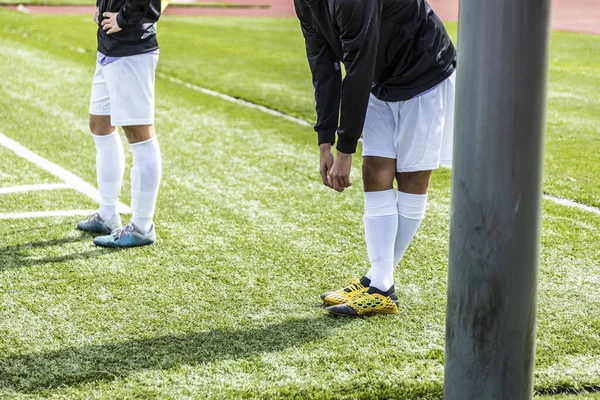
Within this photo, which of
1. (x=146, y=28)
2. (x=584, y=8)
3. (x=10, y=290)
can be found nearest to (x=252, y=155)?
(x=146, y=28)

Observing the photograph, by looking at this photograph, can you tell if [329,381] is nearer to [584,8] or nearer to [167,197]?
[167,197]

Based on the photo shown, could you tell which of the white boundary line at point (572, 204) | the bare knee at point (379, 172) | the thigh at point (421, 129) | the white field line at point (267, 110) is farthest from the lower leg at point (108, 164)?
the white boundary line at point (572, 204)

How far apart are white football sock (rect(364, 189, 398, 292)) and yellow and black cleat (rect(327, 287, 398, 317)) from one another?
0.05 metres

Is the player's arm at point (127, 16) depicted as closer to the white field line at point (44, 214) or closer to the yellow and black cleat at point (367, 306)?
the white field line at point (44, 214)

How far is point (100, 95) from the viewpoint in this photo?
16.8 feet

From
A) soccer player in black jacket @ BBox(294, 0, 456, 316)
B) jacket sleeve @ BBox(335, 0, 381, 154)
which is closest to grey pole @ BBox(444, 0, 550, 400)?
jacket sleeve @ BBox(335, 0, 381, 154)

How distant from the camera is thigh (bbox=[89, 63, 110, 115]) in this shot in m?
5.10

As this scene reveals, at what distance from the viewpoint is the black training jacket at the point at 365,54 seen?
3541mm

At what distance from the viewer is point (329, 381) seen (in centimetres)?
342

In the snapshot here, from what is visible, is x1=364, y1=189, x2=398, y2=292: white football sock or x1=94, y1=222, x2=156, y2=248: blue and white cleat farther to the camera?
x1=94, y1=222, x2=156, y2=248: blue and white cleat

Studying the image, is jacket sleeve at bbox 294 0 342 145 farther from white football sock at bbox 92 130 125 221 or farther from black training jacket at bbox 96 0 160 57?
white football sock at bbox 92 130 125 221

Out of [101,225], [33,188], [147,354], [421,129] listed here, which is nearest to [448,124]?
[421,129]

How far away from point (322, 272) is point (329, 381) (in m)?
1.32

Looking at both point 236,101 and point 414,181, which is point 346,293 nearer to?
point 414,181
